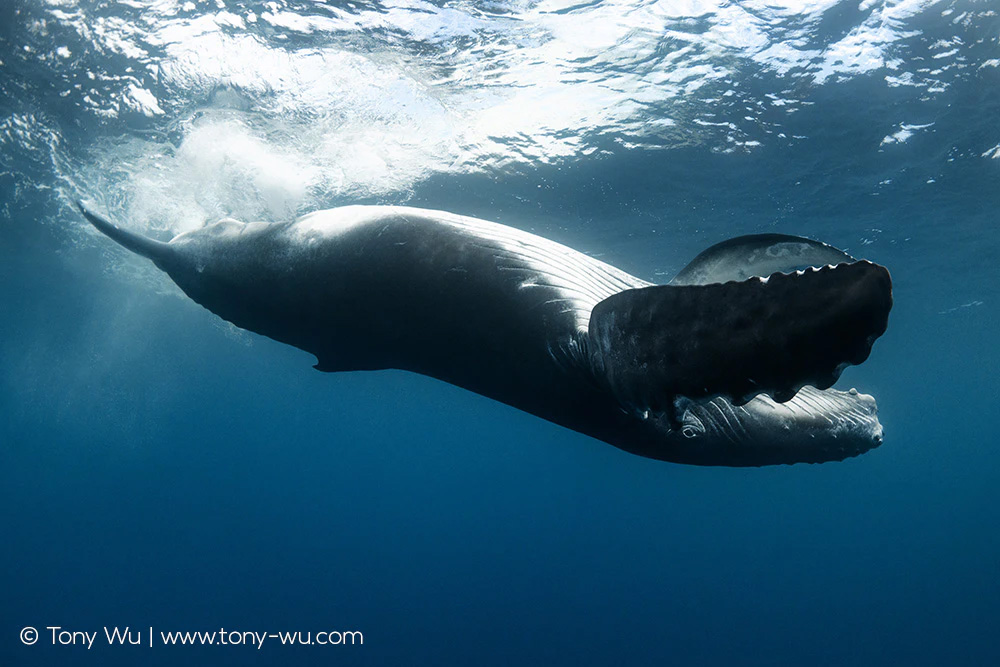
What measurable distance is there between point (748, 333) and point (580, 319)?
1.06 meters

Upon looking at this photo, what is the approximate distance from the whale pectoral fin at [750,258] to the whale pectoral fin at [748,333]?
330 millimetres

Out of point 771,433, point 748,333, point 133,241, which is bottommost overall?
point 771,433

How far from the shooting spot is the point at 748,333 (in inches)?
70.4

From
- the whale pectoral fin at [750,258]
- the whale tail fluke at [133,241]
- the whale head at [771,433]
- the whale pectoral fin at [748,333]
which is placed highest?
the whale pectoral fin at [750,258]

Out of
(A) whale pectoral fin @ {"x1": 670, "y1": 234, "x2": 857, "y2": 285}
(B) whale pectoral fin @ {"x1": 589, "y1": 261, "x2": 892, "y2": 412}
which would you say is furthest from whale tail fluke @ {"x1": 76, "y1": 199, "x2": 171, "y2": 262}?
(A) whale pectoral fin @ {"x1": 670, "y1": 234, "x2": 857, "y2": 285}

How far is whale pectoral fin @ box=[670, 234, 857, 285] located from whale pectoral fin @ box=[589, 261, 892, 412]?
33 centimetres

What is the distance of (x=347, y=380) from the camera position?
55562 mm

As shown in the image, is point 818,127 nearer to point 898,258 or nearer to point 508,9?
point 508,9

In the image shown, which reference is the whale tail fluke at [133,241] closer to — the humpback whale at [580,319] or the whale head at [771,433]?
the humpback whale at [580,319]

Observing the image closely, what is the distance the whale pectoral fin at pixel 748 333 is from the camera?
1.64 meters

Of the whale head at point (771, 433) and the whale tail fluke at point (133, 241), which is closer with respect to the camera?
the whale head at point (771, 433)

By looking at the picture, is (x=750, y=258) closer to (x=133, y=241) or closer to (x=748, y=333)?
(x=748, y=333)

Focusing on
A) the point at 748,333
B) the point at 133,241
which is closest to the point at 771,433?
the point at 748,333

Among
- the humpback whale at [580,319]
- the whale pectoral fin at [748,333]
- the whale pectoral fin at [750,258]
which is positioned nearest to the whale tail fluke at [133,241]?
the humpback whale at [580,319]
